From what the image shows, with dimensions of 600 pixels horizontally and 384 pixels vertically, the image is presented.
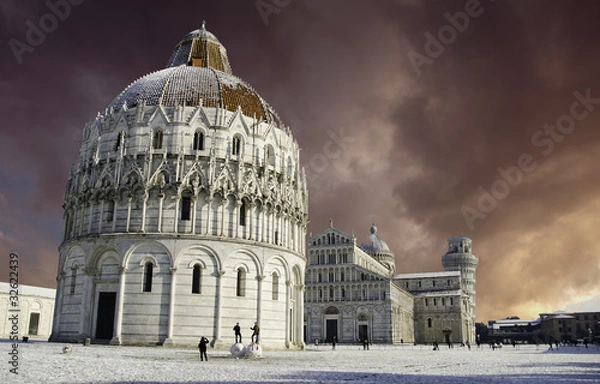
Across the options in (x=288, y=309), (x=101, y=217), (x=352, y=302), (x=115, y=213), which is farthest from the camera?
(x=352, y=302)

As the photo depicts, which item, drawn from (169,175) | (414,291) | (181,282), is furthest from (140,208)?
(414,291)

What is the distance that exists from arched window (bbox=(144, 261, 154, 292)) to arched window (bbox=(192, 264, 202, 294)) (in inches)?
118

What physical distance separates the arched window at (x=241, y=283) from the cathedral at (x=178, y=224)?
0.08 m

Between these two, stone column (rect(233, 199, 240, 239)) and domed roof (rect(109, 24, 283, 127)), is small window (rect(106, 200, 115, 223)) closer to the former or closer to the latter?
domed roof (rect(109, 24, 283, 127))

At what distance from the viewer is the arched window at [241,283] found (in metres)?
39.0

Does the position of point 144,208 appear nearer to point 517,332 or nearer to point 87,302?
point 87,302

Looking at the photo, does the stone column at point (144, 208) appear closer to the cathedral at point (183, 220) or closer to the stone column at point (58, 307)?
the cathedral at point (183, 220)

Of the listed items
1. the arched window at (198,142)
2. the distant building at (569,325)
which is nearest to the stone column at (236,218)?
the arched window at (198,142)

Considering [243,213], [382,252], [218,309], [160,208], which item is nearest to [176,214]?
[160,208]

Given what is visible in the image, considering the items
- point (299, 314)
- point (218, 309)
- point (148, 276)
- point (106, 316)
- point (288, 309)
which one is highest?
point (148, 276)

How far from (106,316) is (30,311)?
51.3 m

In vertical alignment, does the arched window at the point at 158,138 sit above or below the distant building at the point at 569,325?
above

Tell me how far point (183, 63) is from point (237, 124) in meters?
13.5

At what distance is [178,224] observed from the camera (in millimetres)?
38000
